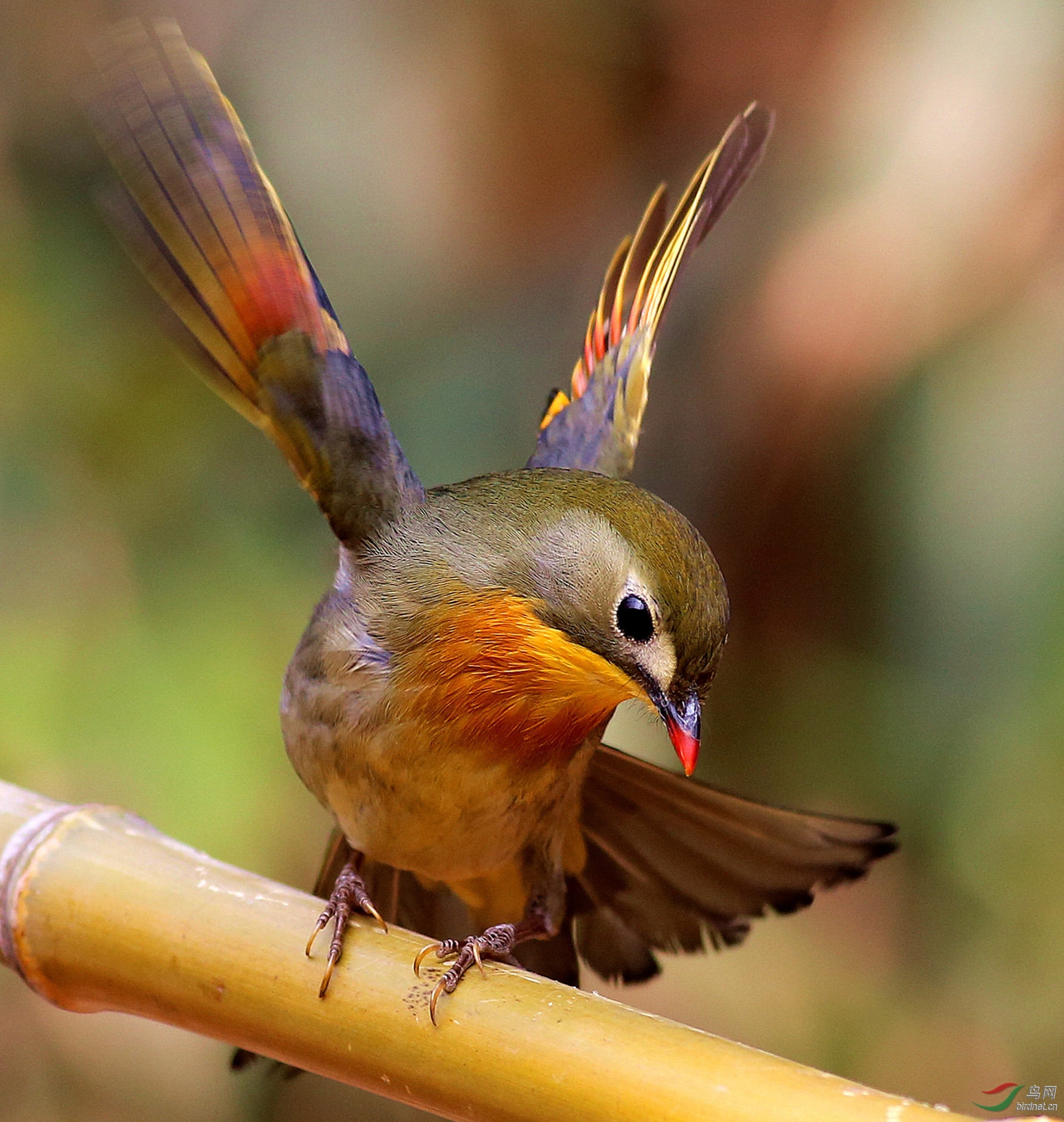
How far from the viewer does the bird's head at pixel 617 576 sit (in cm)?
137

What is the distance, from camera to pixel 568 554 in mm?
1494

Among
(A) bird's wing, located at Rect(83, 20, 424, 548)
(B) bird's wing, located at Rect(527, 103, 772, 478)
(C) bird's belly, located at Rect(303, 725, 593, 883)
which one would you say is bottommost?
(C) bird's belly, located at Rect(303, 725, 593, 883)

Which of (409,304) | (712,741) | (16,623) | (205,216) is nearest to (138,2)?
(409,304)

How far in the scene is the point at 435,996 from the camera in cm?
129

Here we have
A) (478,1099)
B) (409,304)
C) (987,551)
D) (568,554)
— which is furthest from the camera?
(409,304)

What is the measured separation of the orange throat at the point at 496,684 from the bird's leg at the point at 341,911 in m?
0.21

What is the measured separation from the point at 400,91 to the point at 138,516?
1068 mm

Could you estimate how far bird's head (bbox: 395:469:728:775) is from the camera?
1.37 meters

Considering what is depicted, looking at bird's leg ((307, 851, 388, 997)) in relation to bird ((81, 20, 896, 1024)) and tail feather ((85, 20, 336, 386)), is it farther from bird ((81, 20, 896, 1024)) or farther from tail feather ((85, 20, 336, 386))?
tail feather ((85, 20, 336, 386))

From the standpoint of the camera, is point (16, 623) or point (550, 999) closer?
point (550, 999)

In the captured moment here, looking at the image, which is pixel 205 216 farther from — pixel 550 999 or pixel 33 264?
pixel 33 264

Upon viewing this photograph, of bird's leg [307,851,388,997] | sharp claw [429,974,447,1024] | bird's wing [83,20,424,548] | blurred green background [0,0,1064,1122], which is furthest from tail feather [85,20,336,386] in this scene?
blurred green background [0,0,1064,1122]

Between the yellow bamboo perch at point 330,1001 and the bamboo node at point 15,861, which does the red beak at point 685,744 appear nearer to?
the yellow bamboo perch at point 330,1001

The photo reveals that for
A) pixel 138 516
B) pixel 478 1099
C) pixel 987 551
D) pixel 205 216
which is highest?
pixel 987 551
